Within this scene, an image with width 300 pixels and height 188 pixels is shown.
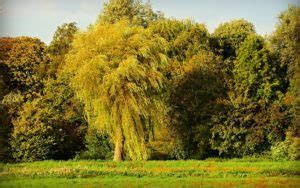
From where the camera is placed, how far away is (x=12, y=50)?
5025 cm

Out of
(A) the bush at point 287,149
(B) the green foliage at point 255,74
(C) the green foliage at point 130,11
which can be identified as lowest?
(A) the bush at point 287,149

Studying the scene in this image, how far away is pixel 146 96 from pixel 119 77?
8.52 feet

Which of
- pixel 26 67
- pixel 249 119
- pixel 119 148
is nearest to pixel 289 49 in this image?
pixel 249 119

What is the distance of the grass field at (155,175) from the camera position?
78.7 feet

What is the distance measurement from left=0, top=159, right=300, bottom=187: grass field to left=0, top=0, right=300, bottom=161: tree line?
5.23 metres

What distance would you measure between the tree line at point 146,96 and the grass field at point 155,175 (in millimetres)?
5233

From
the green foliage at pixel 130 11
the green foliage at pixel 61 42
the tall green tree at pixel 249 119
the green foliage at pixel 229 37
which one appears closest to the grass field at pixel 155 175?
the tall green tree at pixel 249 119

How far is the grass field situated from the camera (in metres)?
24.0

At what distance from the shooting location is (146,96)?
36719 mm

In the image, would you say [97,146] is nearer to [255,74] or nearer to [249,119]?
[249,119]

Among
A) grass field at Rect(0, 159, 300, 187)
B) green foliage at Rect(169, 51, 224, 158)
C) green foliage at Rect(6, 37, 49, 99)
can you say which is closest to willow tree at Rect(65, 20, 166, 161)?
grass field at Rect(0, 159, 300, 187)

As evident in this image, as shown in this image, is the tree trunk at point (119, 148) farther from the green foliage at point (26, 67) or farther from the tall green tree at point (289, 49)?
the green foliage at point (26, 67)

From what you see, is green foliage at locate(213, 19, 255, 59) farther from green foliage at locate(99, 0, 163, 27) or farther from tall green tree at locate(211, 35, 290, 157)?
tall green tree at locate(211, 35, 290, 157)

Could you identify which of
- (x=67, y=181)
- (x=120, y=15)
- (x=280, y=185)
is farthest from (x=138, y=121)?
(x=120, y=15)
